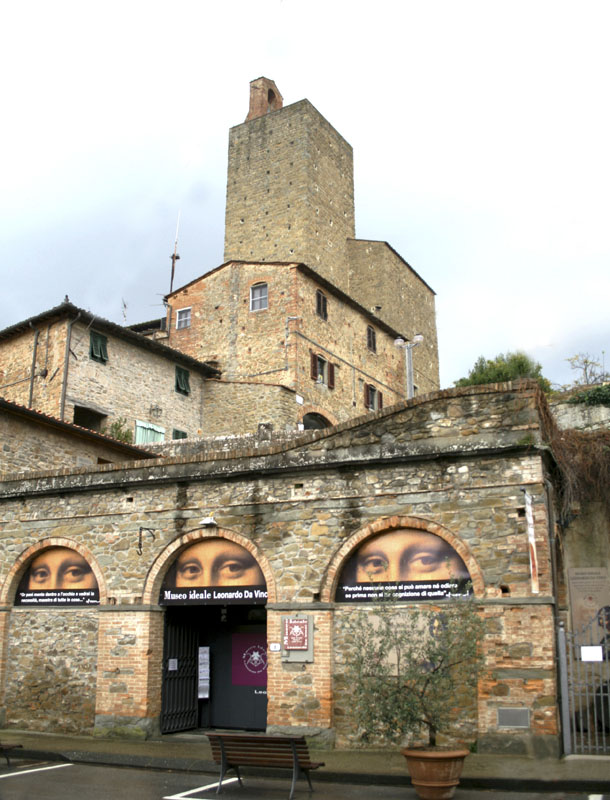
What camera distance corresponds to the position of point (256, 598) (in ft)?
43.0

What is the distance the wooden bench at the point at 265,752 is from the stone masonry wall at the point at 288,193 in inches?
1227

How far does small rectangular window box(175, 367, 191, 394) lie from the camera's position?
30781 millimetres

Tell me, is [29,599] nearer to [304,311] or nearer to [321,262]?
[304,311]

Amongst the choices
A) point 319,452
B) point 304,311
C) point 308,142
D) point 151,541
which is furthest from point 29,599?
point 308,142

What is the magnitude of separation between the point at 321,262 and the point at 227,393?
11789 mm

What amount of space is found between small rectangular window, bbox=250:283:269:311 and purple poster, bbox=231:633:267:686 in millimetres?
19415

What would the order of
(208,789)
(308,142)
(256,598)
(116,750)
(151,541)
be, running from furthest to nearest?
(308,142) → (151,541) → (256,598) → (116,750) → (208,789)

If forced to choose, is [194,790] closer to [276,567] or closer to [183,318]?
[276,567]

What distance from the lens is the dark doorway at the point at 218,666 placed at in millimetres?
14133

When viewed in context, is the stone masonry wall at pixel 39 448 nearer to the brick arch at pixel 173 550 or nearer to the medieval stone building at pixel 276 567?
the medieval stone building at pixel 276 567

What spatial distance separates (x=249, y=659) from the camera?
570 inches

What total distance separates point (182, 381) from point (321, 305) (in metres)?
6.82

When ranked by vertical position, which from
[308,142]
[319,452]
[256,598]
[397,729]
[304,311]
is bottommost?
[397,729]

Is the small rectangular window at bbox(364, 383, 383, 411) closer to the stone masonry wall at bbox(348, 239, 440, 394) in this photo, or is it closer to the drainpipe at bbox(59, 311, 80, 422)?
the stone masonry wall at bbox(348, 239, 440, 394)
